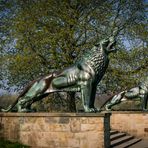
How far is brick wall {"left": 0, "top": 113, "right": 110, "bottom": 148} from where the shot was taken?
1171 centimetres

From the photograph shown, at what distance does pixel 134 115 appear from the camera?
781 inches

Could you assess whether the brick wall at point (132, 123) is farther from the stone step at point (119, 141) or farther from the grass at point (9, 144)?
the grass at point (9, 144)

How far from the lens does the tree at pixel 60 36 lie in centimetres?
2427

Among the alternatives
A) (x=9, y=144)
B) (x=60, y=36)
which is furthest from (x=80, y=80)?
(x=60, y=36)

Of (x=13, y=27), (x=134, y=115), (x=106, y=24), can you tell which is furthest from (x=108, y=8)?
(x=134, y=115)

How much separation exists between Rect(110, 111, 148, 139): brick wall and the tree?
4714mm

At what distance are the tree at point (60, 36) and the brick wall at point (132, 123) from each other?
471 cm

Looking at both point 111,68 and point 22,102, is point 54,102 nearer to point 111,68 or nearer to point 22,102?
point 111,68

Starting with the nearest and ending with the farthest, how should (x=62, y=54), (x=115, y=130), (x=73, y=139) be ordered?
(x=73, y=139)
(x=115, y=130)
(x=62, y=54)

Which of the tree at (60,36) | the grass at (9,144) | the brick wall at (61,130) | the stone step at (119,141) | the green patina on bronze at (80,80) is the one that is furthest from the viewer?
the tree at (60,36)

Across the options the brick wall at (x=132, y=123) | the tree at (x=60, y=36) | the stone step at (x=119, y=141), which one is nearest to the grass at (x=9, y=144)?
the stone step at (x=119, y=141)

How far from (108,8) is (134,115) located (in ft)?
27.8

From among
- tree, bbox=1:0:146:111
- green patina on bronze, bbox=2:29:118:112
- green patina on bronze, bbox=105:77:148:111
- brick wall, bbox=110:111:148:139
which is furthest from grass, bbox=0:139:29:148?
tree, bbox=1:0:146:111

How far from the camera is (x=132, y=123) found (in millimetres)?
19953
